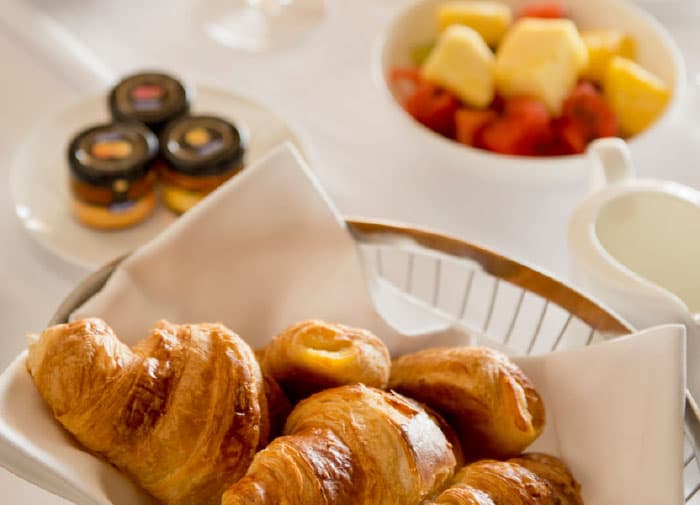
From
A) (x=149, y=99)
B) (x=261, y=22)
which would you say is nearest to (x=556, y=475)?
(x=149, y=99)

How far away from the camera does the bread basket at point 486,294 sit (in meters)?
0.69

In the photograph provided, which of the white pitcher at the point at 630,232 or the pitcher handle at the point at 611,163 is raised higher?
the pitcher handle at the point at 611,163

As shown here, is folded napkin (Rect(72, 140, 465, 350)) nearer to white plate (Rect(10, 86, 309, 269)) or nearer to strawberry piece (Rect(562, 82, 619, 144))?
white plate (Rect(10, 86, 309, 269))

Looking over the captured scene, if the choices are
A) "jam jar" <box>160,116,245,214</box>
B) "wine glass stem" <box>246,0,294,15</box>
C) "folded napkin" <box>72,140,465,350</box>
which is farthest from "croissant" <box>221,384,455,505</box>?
"wine glass stem" <box>246,0,294,15</box>

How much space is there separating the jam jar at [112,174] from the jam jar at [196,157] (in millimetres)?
19

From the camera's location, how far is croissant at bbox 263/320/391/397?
596mm

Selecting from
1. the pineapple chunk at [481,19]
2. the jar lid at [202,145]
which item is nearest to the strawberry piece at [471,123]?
the pineapple chunk at [481,19]

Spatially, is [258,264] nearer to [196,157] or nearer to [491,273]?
[491,273]

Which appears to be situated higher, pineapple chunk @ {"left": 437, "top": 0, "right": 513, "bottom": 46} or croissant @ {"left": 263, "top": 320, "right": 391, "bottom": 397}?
pineapple chunk @ {"left": 437, "top": 0, "right": 513, "bottom": 46}

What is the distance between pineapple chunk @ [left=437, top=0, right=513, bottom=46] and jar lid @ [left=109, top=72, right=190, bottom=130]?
0.34 m

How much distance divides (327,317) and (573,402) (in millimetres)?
218

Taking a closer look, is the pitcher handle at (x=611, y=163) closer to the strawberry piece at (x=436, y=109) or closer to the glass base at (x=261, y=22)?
the strawberry piece at (x=436, y=109)

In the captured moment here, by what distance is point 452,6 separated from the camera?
1.14m

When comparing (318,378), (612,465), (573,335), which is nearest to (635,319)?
(573,335)
